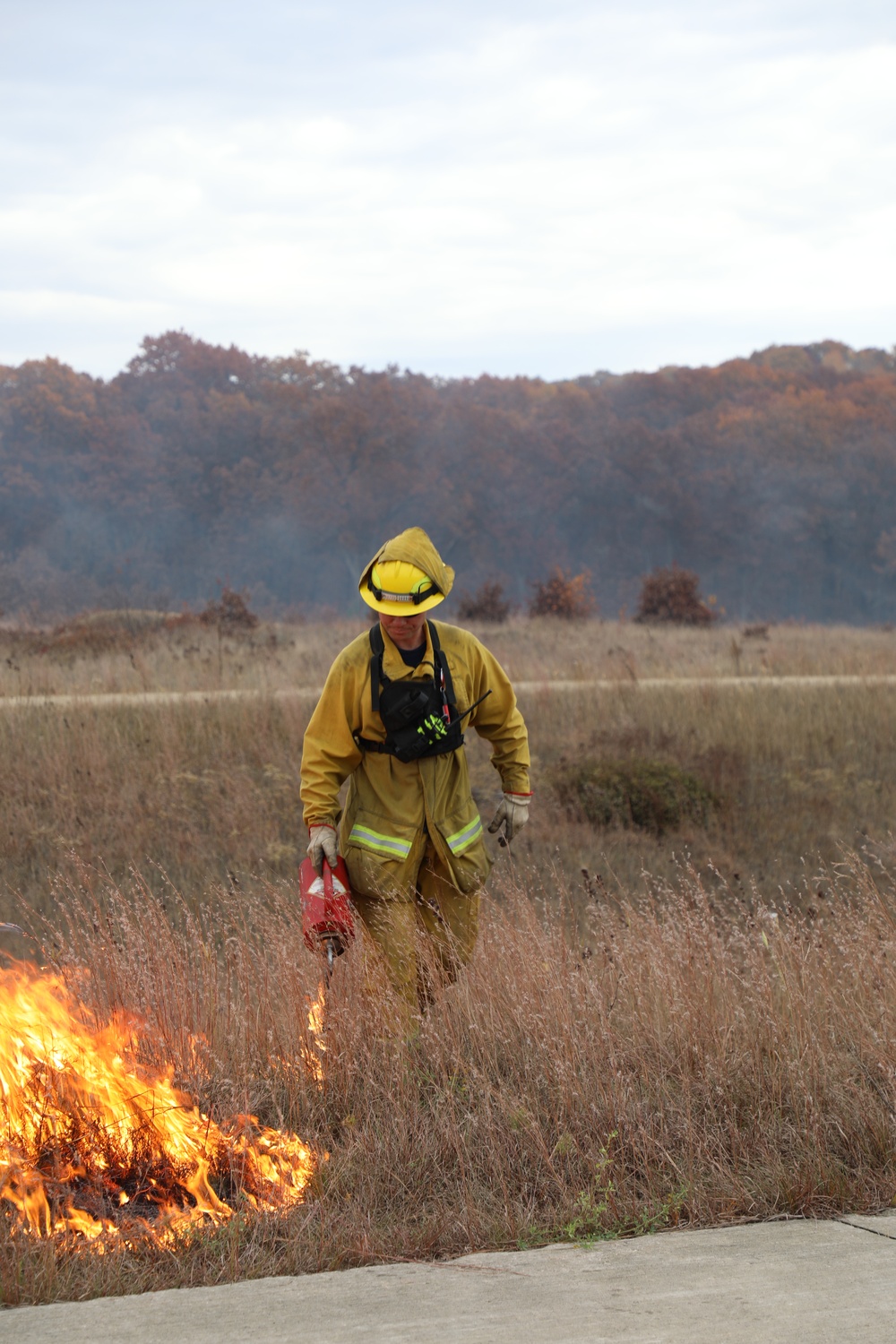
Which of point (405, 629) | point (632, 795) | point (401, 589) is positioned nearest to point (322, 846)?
point (405, 629)

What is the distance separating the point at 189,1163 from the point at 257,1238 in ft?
1.44

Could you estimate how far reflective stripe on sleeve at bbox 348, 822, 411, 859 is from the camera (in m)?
4.61

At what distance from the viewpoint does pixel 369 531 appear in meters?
50.0

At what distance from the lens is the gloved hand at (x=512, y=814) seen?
16.0 feet

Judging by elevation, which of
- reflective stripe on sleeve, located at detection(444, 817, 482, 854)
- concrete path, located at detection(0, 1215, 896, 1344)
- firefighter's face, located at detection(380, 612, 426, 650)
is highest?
firefighter's face, located at detection(380, 612, 426, 650)

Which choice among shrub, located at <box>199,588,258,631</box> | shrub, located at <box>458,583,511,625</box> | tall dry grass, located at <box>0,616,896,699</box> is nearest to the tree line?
shrub, located at <box>458,583,511,625</box>

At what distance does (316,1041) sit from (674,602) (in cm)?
2629

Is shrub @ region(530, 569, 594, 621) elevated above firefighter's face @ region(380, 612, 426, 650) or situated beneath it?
situated beneath

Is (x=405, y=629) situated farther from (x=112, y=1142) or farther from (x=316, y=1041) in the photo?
(x=112, y=1142)

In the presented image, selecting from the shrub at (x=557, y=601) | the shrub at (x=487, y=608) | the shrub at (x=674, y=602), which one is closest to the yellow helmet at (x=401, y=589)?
the shrub at (x=487, y=608)

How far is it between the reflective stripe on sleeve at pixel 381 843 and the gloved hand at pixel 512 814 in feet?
1.28

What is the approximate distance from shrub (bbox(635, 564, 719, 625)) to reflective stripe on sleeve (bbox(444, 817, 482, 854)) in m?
25.1

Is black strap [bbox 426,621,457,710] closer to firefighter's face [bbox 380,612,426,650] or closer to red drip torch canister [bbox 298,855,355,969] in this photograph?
firefighter's face [bbox 380,612,426,650]

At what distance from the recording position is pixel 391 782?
4.68 meters
